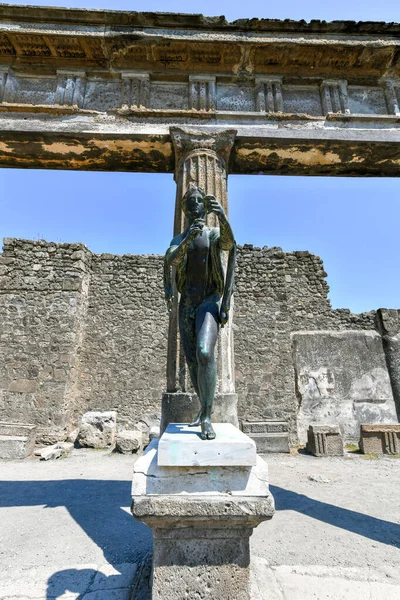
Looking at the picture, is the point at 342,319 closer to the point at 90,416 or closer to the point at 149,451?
the point at 90,416

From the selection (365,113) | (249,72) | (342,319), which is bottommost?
(342,319)

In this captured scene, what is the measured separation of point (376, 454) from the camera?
686 cm

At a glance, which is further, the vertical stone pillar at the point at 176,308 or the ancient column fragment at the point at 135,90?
the ancient column fragment at the point at 135,90

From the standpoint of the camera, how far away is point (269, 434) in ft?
23.8

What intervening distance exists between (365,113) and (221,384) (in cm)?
415

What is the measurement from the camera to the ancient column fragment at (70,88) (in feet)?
13.9

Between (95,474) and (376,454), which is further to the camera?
(376,454)

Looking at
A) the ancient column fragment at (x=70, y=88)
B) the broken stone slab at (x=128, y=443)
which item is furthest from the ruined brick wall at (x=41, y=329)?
the ancient column fragment at (x=70, y=88)

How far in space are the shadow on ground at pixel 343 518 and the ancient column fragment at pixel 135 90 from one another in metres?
5.26

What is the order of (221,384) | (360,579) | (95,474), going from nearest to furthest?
1. (360,579)
2. (221,384)
3. (95,474)

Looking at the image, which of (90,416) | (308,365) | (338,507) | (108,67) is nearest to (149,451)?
(338,507)

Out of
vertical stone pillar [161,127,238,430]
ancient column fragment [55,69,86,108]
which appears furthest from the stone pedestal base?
ancient column fragment [55,69,86,108]

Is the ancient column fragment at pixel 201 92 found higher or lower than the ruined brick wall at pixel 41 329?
higher

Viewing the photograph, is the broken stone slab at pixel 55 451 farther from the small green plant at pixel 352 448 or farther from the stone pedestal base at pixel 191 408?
the small green plant at pixel 352 448
